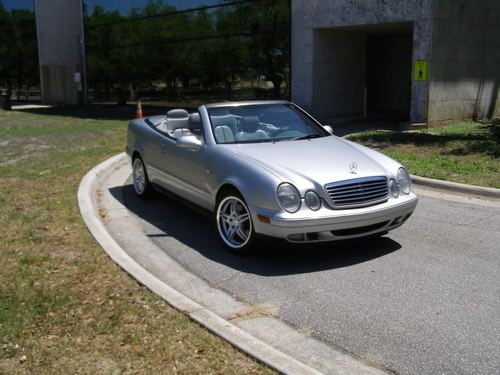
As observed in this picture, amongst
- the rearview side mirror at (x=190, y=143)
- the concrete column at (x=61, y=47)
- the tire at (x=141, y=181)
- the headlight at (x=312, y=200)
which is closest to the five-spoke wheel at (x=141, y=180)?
the tire at (x=141, y=181)

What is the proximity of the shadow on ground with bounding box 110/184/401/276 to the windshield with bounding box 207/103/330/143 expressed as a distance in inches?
38.4

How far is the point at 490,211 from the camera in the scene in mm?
7410

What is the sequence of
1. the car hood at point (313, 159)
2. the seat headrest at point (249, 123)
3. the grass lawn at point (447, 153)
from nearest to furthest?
1. the car hood at point (313, 159)
2. the seat headrest at point (249, 123)
3. the grass lawn at point (447, 153)

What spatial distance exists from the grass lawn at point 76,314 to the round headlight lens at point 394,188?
2.57 m

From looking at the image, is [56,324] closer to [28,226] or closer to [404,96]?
[28,226]

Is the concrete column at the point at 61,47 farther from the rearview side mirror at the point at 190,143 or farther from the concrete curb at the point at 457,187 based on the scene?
the rearview side mirror at the point at 190,143

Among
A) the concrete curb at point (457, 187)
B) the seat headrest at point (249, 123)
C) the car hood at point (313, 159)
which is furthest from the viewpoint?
the concrete curb at point (457, 187)

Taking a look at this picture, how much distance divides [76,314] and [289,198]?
2.07m

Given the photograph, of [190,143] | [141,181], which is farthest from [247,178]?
[141,181]

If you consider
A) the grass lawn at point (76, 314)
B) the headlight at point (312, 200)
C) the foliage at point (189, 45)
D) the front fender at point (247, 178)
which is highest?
the foliage at point (189, 45)

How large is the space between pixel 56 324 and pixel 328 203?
99.6 inches

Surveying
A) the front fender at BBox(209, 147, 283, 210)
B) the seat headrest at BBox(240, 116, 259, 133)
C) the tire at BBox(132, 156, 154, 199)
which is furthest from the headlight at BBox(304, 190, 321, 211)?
the tire at BBox(132, 156, 154, 199)

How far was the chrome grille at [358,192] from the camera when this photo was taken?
5.38 metres

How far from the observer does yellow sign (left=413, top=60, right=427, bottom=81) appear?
15.5 meters
